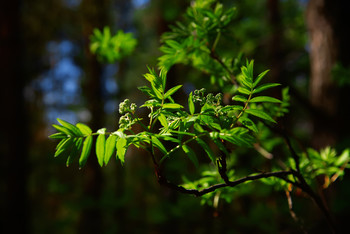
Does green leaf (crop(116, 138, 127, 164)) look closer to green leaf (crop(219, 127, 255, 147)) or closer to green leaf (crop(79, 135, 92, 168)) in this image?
green leaf (crop(79, 135, 92, 168))

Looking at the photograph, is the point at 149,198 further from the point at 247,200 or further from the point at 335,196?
the point at 335,196

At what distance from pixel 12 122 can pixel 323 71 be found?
5150mm

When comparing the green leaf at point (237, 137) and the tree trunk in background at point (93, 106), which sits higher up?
the tree trunk in background at point (93, 106)

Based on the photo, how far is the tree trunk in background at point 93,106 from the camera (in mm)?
6078

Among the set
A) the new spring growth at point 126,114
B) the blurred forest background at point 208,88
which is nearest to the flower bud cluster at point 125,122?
the new spring growth at point 126,114

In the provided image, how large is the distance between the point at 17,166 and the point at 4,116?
0.96 m

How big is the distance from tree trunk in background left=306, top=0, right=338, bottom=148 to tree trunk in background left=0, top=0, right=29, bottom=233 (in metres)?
4.95

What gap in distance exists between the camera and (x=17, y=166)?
4801 mm

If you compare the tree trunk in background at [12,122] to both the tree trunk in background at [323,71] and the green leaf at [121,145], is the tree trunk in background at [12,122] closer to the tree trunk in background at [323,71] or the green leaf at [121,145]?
the green leaf at [121,145]

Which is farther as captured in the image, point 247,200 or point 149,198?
point 149,198

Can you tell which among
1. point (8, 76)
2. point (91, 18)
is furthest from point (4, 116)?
point (91, 18)

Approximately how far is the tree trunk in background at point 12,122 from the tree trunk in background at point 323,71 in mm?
4947

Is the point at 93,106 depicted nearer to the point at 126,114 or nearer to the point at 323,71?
the point at 323,71

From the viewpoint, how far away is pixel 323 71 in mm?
3131
